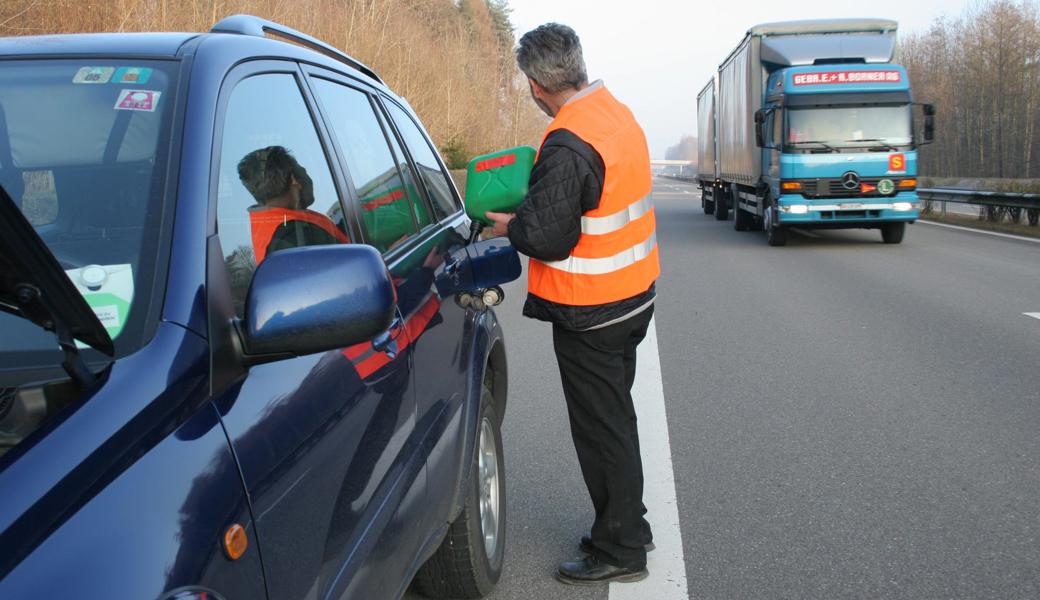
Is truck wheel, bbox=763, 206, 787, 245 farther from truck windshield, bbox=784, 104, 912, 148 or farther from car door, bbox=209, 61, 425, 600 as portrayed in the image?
car door, bbox=209, 61, 425, 600

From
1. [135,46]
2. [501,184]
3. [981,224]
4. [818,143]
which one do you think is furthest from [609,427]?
[981,224]

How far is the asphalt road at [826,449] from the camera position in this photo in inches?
149

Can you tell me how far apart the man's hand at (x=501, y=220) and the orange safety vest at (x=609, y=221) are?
219 mm

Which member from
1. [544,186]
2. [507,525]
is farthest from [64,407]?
[507,525]

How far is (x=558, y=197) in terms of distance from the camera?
3.28 m

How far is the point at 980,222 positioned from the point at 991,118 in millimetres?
35793

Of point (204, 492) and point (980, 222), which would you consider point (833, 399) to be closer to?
point (204, 492)

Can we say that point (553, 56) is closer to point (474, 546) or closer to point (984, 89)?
point (474, 546)

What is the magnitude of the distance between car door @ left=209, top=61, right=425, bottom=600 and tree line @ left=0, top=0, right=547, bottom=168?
948 cm

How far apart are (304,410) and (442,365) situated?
1119 millimetres

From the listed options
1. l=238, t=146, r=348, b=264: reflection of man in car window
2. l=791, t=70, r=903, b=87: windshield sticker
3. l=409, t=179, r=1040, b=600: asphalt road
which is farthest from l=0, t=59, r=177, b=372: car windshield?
l=791, t=70, r=903, b=87: windshield sticker

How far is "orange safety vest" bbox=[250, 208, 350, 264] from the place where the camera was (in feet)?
7.50

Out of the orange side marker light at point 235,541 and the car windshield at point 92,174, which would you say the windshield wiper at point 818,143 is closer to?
the car windshield at point 92,174

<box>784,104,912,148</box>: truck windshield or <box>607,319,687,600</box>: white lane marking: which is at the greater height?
<box>784,104,912,148</box>: truck windshield
